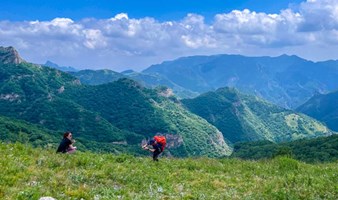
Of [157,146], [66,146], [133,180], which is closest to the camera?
[133,180]

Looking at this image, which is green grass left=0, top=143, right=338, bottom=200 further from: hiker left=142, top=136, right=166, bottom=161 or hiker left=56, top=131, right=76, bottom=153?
hiker left=56, top=131, right=76, bottom=153

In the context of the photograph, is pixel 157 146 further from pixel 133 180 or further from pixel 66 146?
pixel 133 180

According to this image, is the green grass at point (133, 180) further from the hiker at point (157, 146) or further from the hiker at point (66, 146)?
the hiker at point (66, 146)

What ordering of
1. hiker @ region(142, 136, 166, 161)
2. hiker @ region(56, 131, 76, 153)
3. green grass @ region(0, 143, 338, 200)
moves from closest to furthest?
green grass @ region(0, 143, 338, 200)
hiker @ region(56, 131, 76, 153)
hiker @ region(142, 136, 166, 161)

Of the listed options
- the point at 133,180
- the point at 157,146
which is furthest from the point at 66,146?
the point at 133,180

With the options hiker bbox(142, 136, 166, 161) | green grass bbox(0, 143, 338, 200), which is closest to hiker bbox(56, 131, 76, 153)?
green grass bbox(0, 143, 338, 200)

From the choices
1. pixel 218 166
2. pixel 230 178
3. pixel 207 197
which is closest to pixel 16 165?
pixel 207 197

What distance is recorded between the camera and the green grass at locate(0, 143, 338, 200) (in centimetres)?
1410

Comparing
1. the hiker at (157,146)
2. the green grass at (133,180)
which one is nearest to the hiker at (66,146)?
the green grass at (133,180)

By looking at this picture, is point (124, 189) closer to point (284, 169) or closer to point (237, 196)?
point (237, 196)

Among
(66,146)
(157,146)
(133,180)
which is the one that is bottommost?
(133,180)

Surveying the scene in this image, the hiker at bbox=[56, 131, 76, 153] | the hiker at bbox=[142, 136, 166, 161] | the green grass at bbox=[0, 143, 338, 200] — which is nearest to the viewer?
the green grass at bbox=[0, 143, 338, 200]

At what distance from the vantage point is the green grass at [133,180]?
14.1 meters

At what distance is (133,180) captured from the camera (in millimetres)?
17125
